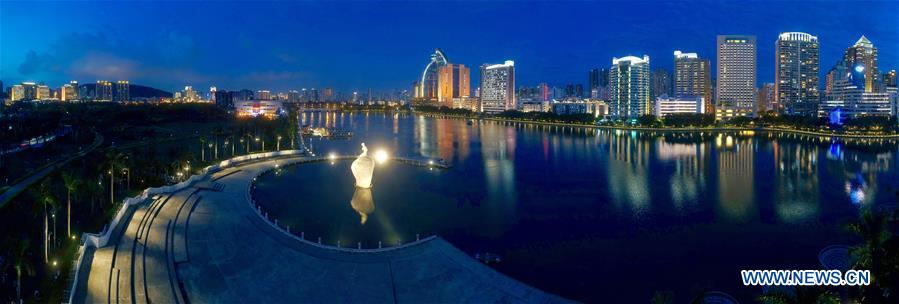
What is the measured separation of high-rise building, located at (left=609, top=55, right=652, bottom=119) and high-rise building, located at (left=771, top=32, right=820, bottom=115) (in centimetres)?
1826

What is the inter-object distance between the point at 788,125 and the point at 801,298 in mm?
52972

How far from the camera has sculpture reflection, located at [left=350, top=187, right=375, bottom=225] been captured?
1311cm

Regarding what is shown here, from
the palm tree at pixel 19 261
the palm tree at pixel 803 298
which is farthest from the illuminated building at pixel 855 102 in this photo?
the palm tree at pixel 19 261

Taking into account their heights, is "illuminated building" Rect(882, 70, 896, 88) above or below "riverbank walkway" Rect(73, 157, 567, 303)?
above

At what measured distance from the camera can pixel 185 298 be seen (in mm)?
6824

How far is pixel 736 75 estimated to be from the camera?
72812 millimetres

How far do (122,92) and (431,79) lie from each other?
58.2 metres

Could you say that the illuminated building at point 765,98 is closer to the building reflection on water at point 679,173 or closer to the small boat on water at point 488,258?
the building reflection on water at point 679,173

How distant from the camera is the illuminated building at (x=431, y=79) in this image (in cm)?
11725

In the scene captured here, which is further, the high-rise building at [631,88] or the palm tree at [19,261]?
the high-rise building at [631,88]

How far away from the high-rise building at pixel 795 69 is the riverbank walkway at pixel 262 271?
7912 cm

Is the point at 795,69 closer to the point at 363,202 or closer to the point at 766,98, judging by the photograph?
the point at 766,98

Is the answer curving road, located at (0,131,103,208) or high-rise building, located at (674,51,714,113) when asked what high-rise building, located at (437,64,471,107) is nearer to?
high-rise building, located at (674,51,714,113)

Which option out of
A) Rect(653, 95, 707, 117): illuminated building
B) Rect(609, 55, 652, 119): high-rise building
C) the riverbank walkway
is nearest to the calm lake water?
the riverbank walkway
